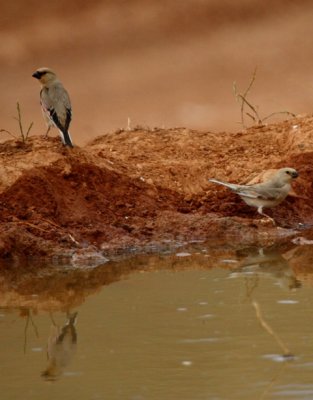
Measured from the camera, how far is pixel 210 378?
530 centimetres

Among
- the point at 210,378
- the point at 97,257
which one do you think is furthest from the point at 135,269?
the point at 210,378

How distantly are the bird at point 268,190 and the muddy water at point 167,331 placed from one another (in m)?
0.99

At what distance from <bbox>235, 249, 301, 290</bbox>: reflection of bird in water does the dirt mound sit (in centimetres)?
74

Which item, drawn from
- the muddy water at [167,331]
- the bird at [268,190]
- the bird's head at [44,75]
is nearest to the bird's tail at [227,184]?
the bird at [268,190]

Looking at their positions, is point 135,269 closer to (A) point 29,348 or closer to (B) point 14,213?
(B) point 14,213

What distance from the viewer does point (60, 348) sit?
20.2 ft

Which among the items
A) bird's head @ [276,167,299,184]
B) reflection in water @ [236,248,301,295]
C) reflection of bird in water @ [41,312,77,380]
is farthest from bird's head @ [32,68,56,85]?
reflection of bird in water @ [41,312,77,380]

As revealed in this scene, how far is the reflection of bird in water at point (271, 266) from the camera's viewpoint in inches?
309

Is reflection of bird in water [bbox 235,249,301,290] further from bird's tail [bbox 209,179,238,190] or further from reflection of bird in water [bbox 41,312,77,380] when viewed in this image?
reflection of bird in water [bbox 41,312,77,380]

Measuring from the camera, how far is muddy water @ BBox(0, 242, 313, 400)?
207 inches

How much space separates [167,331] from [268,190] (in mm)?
3732

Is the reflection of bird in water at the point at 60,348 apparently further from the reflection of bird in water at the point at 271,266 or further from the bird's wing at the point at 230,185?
the bird's wing at the point at 230,185

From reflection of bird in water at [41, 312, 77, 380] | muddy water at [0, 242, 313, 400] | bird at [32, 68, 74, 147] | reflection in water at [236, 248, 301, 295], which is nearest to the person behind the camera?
muddy water at [0, 242, 313, 400]

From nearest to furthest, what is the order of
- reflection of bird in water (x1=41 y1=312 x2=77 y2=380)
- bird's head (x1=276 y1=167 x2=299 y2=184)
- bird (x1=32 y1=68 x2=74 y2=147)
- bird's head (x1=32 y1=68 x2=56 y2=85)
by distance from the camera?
1. reflection of bird in water (x1=41 y1=312 x2=77 y2=380)
2. bird's head (x1=276 y1=167 x2=299 y2=184)
3. bird (x1=32 y1=68 x2=74 y2=147)
4. bird's head (x1=32 y1=68 x2=56 y2=85)
